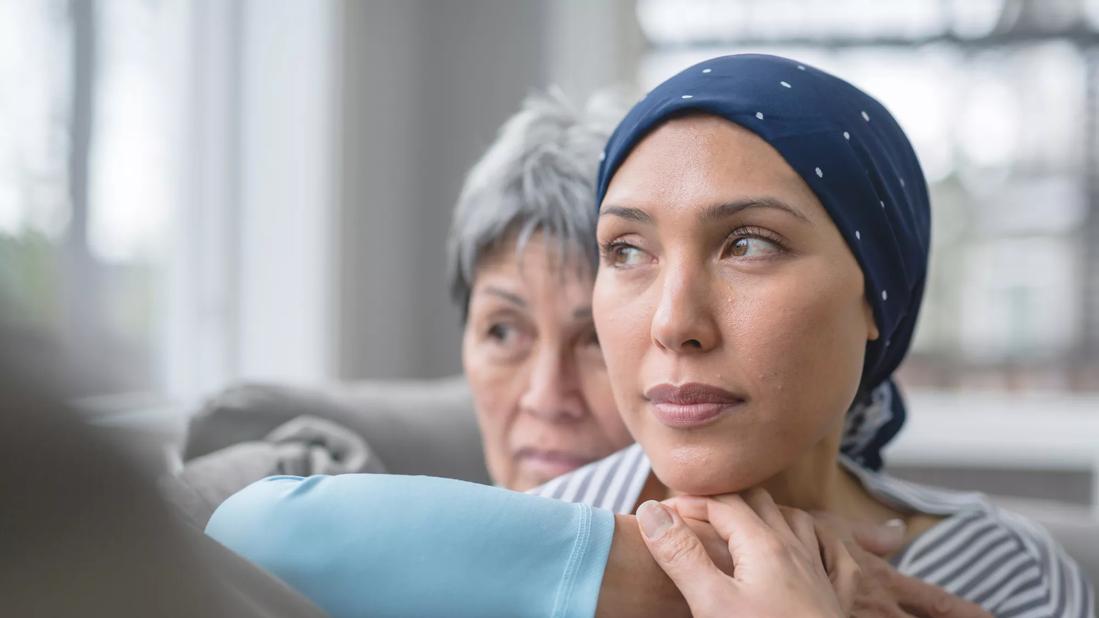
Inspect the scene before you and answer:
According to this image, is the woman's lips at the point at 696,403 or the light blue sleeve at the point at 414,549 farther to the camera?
the woman's lips at the point at 696,403

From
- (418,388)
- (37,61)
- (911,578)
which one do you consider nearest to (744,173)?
(911,578)

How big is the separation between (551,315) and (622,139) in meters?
0.36

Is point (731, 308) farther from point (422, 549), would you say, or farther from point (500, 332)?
point (500, 332)

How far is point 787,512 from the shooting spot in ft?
2.73

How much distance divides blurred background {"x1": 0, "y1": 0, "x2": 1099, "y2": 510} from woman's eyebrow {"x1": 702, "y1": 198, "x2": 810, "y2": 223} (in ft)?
5.08

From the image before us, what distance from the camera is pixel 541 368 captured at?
1.18 m

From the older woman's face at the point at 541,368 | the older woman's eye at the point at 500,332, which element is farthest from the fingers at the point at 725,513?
the older woman's eye at the point at 500,332

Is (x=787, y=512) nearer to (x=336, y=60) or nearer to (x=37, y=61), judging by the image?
(x=37, y=61)

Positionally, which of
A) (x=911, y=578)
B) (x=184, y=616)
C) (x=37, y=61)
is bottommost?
(x=911, y=578)

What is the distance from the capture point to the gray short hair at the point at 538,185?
3.89 feet

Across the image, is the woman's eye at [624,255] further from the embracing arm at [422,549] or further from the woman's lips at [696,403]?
the embracing arm at [422,549]

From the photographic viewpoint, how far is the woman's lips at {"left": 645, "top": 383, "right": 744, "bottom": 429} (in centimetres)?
78

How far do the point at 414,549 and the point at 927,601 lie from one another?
1.57 ft

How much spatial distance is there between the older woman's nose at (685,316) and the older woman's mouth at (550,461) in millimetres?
428
